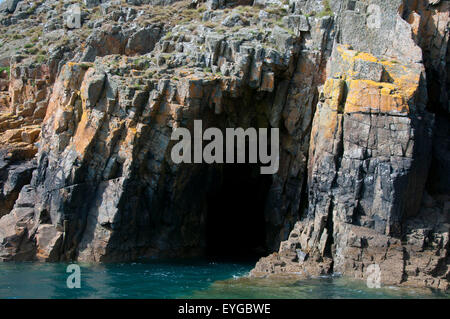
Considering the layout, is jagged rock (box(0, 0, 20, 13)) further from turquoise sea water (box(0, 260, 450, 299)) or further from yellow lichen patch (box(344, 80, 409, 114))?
yellow lichen patch (box(344, 80, 409, 114))

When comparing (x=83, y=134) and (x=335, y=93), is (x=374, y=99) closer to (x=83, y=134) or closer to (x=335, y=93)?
(x=335, y=93)

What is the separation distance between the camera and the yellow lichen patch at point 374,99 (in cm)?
2478

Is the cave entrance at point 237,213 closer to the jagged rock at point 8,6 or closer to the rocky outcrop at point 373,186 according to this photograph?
A: the rocky outcrop at point 373,186

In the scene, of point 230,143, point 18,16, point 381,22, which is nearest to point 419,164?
point 381,22

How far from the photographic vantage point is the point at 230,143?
31656 millimetres

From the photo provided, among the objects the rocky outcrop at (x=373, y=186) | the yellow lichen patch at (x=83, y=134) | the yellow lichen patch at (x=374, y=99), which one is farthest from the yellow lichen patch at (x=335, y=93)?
the yellow lichen patch at (x=83, y=134)

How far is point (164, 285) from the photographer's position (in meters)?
23.4

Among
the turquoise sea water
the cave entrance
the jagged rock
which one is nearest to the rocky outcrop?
the turquoise sea water

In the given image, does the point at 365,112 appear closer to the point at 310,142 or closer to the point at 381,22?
the point at 310,142

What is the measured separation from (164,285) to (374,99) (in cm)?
1383

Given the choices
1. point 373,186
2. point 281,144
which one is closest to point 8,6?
point 281,144

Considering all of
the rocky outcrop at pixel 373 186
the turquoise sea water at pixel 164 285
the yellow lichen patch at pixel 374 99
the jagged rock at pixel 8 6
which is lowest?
the turquoise sea water at pixel 164 285

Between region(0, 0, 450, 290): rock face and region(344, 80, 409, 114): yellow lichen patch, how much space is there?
0.07m

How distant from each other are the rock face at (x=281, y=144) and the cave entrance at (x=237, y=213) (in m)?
0.79
